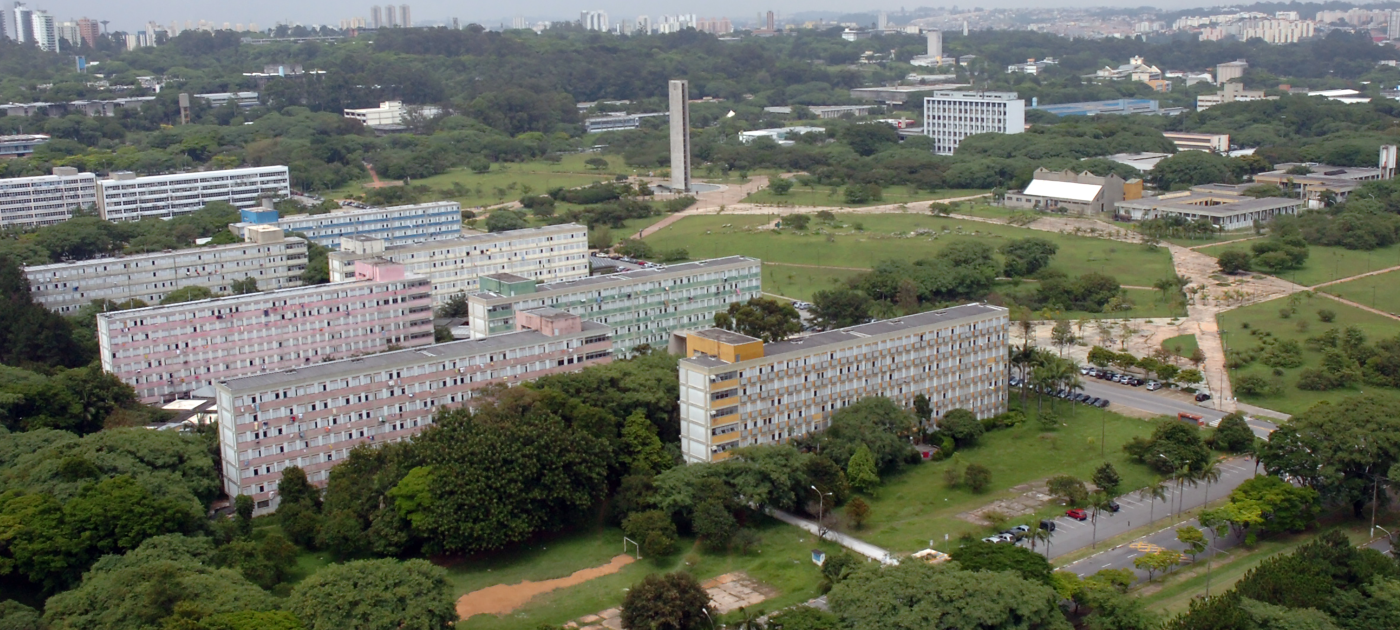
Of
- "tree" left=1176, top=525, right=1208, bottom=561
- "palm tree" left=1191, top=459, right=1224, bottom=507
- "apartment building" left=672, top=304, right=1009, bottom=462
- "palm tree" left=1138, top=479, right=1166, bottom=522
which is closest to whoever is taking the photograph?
"tree" left=1176, top=525, right=1208, bottom=561

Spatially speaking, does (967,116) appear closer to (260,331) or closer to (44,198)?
(44,198)

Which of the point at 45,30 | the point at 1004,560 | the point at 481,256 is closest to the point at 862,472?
the point at 1004,560

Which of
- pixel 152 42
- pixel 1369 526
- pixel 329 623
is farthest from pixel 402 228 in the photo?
pixel 152 42

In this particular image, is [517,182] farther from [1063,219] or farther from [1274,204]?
[1274,204]

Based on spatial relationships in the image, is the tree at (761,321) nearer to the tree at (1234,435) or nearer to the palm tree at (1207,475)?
the palm tree at (1207,475)

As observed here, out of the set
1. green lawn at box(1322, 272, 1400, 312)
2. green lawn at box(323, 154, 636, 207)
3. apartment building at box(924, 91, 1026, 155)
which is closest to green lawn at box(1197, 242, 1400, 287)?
green lawn at box(1322, 272, 1400, 312)

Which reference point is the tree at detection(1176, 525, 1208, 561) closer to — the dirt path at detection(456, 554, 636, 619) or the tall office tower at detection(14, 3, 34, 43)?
the dirt path at detection(456, 554, 636, 619)

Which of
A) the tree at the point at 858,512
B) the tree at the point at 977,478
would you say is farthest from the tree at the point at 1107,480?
the tree at the point at 858,512
